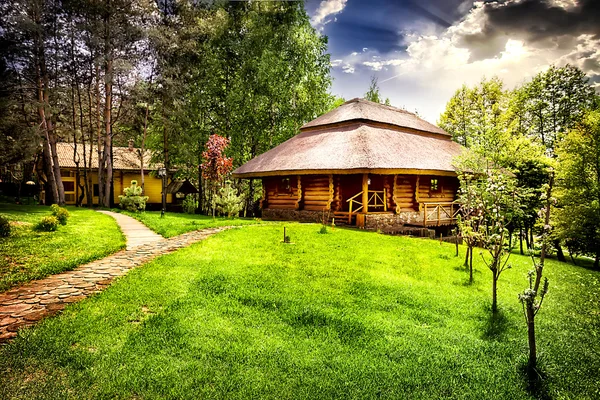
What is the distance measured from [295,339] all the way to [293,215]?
46.0ft

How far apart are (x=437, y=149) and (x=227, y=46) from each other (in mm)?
18341

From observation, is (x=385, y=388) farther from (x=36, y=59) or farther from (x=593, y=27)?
A: (x=36, y=59)

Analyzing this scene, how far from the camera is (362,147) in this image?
53.6 ft

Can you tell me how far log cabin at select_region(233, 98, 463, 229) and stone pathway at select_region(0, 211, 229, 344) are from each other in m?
9.16

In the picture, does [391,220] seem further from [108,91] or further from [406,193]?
[108,91]

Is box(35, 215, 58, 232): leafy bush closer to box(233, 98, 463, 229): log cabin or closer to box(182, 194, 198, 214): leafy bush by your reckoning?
box(233, 98, 463, 229): log cabin

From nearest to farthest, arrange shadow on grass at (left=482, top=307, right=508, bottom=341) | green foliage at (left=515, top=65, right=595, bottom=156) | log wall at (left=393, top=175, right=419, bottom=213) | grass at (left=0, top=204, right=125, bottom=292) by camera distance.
→ 1. shadow on grass at (left=482, top=307, right=508, bottom=341)
2. grass at (left=0, top=204, right=125, bottom=292)
3. log wall at (left=393, top=175, right=419, bottom=213)
4. green foliage at (left=515, top=65, right=595, bottom=156)

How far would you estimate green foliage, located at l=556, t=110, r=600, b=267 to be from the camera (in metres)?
15.5

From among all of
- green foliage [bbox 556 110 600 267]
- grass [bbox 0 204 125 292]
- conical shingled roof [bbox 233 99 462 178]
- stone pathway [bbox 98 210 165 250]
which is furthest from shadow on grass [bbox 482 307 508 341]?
green foliage [bbox 556 110 600 267]

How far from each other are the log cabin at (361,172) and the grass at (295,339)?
8187mm

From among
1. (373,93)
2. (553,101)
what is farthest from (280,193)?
(553,101)

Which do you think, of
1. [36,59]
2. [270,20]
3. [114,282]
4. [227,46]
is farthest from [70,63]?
[114,282]

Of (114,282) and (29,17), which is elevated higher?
(29,17)

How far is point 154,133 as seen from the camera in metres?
27.8
